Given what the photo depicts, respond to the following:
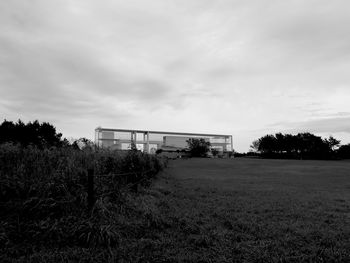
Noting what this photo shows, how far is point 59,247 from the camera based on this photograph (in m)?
4.16

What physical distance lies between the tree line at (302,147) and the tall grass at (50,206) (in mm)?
73547

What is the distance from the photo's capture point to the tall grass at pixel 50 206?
4277 millimetres

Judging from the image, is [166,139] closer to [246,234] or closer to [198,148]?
[198,148]

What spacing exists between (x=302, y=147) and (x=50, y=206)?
8981 centimetres

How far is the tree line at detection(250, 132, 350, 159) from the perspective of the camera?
239ft

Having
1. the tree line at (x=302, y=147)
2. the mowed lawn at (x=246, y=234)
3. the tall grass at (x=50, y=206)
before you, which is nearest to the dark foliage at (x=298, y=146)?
the tree line at (x=302, y=147)


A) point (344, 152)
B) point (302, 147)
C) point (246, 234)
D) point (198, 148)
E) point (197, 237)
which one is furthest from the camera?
point (302, 147)

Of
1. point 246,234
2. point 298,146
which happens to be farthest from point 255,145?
point 246,234

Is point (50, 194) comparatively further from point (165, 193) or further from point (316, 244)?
point (165, 193)

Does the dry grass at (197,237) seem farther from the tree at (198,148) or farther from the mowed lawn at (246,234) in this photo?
the tree at (198,148)

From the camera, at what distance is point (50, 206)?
483 centimetres

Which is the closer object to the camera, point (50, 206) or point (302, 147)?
point (50, 206)

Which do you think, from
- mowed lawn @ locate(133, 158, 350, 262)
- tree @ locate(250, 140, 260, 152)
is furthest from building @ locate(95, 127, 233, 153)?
mowed lawn @ locate(133, 158, 350, 262)

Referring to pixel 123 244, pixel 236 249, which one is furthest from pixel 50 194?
pixel 236 249
